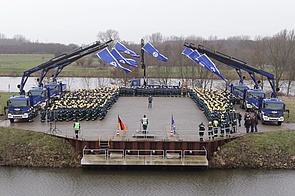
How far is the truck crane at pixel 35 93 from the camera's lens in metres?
31.6

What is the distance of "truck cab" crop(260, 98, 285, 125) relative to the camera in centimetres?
3130

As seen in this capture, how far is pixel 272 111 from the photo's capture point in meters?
31.5

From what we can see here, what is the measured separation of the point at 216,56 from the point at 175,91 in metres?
11.1

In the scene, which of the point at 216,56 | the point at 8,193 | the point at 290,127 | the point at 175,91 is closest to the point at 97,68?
the point at 175,91

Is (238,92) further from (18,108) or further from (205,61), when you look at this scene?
(18,108)

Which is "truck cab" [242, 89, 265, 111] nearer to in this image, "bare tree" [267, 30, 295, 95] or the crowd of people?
the crowd of people

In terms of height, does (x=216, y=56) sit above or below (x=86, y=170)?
above

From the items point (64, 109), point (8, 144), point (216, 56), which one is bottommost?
point (8, 144)

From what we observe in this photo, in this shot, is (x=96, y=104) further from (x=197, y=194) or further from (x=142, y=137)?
(x=197, y=194)

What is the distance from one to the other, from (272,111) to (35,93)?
74.6 feet

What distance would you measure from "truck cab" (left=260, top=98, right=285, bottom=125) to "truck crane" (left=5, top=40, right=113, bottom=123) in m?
17.5

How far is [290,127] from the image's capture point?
30.9 m

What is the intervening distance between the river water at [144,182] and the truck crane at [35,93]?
7322 mm

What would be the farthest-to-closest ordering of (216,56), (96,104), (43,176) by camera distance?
1. (216,56)
2. (96,104)
3. (43,176)
